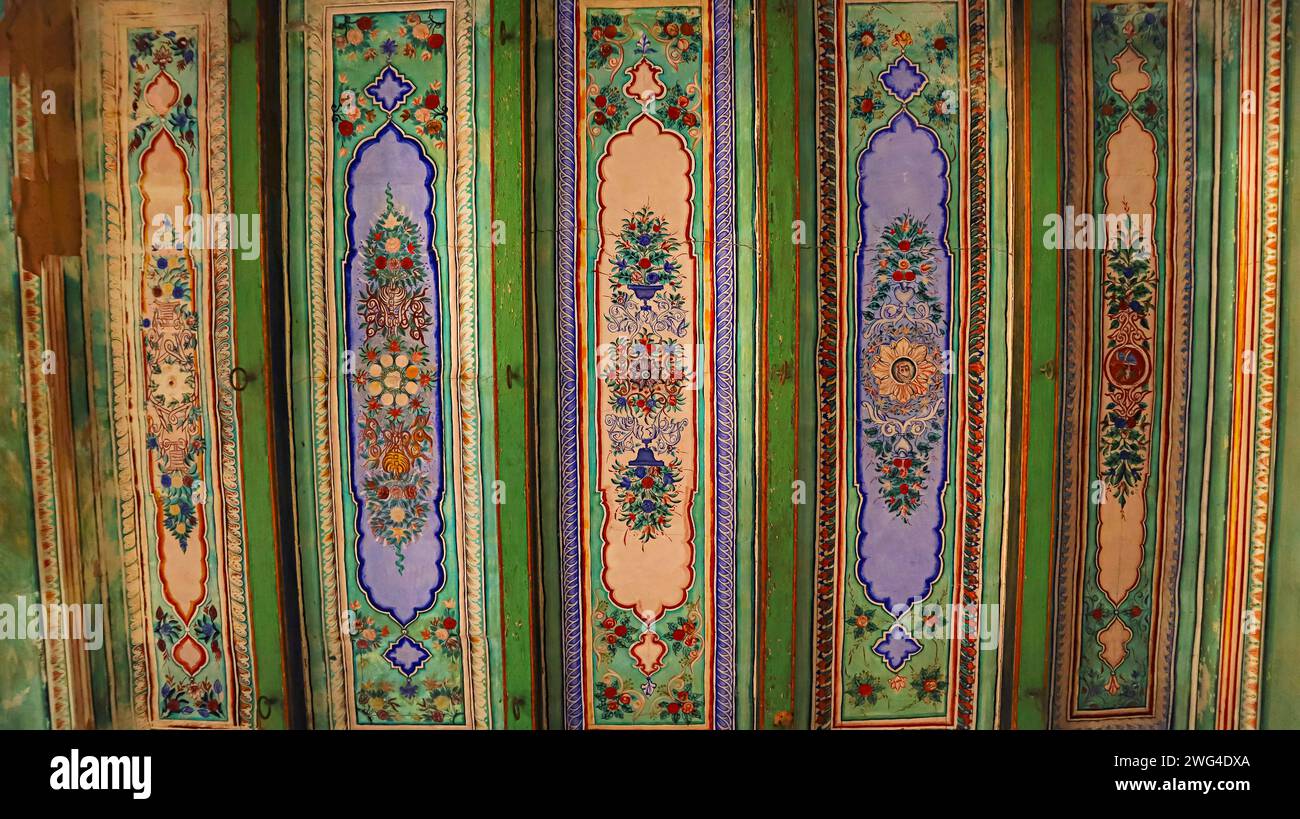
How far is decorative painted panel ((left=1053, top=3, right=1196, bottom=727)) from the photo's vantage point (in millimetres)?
2703

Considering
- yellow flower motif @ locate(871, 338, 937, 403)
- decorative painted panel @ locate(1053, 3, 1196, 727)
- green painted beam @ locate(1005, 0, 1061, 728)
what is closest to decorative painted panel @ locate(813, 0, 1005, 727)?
yellow flower motif @ locate(871, 338, 937, 403)

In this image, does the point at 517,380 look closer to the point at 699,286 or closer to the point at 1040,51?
the point at 699,286

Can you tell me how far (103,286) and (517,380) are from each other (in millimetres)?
1472

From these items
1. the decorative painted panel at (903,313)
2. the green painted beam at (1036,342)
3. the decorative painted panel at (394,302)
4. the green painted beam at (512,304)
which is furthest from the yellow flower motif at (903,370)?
the decorative painted panel at (394,302)

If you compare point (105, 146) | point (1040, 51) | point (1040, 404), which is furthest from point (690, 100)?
point (105, 146)

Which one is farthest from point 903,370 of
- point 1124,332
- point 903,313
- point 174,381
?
point 174,381

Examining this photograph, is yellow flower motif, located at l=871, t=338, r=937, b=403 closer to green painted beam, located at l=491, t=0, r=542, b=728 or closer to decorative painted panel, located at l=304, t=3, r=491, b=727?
green painted beam, located at l=491, t=0, r=542, b=728

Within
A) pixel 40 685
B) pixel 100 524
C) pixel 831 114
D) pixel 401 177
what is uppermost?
pixel 831 114

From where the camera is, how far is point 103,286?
272 cm

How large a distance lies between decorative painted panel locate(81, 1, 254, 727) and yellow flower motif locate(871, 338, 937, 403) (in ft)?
7.42

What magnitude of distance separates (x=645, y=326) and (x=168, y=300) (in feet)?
5.44

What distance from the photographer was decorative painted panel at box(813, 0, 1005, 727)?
2.70 meters

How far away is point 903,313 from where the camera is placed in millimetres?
2725

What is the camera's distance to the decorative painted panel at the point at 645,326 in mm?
2688
